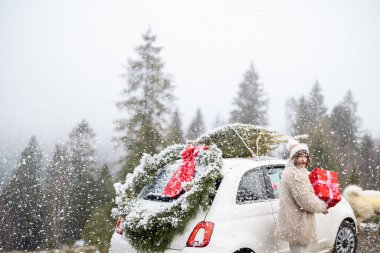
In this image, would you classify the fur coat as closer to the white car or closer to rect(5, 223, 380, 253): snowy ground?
the white car

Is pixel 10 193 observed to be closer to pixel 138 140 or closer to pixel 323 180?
pixel 138 140

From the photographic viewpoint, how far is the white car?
376 centimetres

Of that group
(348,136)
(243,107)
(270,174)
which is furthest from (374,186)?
(270,174)

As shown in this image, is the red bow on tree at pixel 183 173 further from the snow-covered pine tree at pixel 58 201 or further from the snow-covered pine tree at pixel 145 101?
the snow-covered pine tree at pixel 58 201

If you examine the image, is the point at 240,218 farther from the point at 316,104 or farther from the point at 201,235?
the point at 316,104

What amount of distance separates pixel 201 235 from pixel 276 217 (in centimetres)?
129

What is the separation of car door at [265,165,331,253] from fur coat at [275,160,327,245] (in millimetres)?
263

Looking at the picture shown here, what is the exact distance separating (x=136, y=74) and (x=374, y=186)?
32349 millimetres

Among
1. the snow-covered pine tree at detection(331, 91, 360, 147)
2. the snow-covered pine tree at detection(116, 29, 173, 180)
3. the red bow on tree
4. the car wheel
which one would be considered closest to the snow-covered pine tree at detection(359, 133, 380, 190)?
the snow-covered pine tree at detection(331, 91, 360, 147)

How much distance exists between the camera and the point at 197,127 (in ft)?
164

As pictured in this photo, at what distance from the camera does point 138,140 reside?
53.7 feet

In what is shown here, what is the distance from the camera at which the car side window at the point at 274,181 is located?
4.70 meters

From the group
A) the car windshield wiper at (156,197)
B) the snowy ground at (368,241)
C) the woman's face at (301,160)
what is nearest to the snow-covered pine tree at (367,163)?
the snowy ground at (368,241)

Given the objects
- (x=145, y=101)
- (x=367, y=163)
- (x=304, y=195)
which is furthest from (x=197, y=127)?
(x=304, y=195)
